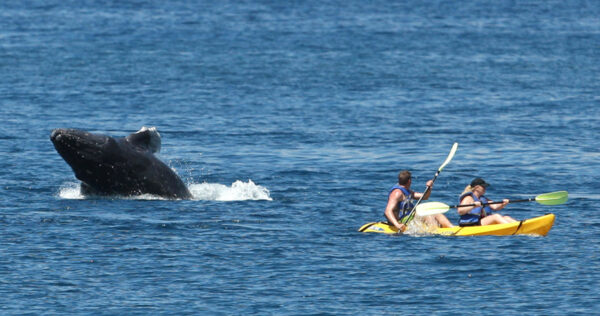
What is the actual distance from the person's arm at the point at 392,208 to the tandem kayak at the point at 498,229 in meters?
0.18

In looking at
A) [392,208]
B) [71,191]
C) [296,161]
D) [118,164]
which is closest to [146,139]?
[118,164]

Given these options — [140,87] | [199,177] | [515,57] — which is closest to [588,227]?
[199,177]

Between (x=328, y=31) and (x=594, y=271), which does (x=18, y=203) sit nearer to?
(x=594, y=271)

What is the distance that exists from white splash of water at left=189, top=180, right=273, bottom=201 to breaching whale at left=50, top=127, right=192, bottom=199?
69 cm

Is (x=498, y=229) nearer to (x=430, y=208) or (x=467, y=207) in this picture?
(x=467, y=207)

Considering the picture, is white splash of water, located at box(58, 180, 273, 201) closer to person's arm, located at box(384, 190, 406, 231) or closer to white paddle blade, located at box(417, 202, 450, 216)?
person's arm, located at box(384, 190, 406, 231)

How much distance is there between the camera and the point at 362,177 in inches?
1380

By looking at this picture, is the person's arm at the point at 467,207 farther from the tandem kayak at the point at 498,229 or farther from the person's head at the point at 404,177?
the person's head at the point at 404,177

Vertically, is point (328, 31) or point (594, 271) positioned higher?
point (328, 31)

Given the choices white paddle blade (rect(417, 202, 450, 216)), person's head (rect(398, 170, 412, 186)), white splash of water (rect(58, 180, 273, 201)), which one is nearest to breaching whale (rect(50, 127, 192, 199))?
white splash of water (rect(58, 180, 273, 201))

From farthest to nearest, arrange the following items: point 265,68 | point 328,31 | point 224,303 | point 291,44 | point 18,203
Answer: point 328,31 → point 291,44 → point 265,68 → point 18,203 → point 224,303

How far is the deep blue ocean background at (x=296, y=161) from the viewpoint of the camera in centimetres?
2270

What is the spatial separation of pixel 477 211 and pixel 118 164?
28.7 feet

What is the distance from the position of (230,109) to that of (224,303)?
28.2 meters
